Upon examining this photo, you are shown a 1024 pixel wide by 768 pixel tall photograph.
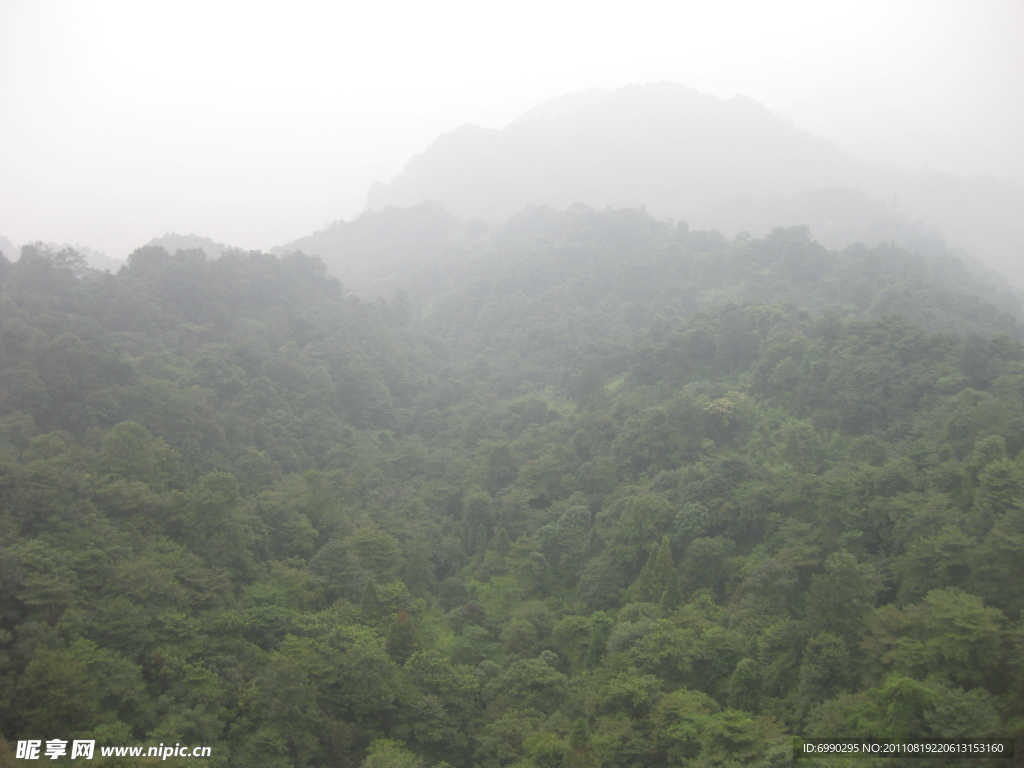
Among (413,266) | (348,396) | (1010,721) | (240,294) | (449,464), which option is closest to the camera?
(1010,721)

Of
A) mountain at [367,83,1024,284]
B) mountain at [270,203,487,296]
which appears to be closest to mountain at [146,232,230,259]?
mountain at [270,203,487,296]

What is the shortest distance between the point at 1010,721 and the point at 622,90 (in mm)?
122548

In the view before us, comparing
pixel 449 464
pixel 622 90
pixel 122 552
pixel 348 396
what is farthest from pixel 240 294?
pixel 622 90

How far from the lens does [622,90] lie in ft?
381

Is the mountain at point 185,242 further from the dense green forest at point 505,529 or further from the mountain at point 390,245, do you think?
the dense green forest at point 505,529

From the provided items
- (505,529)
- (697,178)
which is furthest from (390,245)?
(505,529)

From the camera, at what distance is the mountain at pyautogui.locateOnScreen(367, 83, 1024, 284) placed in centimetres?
7512

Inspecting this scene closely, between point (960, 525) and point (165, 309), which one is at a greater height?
point (165, 309)

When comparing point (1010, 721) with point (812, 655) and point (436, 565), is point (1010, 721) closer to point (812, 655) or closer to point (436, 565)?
point (812, 655)

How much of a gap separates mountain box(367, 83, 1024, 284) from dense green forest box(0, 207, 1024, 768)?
111ft

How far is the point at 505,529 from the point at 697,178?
79.1 metres

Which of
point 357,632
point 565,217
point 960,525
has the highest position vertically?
point 565,217

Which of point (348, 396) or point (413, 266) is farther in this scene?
point (413, 266)

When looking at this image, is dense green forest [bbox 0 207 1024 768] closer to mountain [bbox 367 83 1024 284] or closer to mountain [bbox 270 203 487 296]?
mountain [bbox 270 203 487 296]
